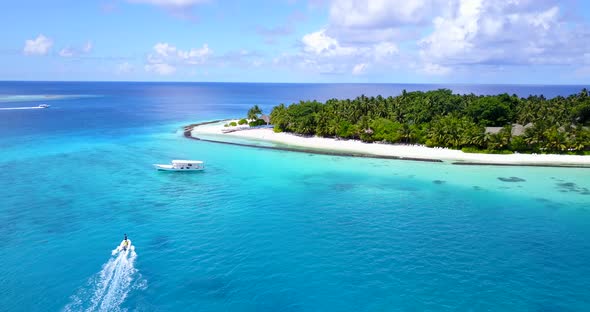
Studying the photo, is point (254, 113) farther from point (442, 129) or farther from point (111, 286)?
point (111, 286)

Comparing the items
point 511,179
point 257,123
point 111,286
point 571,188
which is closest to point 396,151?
point 511,179

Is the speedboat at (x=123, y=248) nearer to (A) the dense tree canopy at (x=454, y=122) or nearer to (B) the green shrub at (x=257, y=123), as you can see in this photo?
(A) the dense tree canopy at (x=454, y=122)

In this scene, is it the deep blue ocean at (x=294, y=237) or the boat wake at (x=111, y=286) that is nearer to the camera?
the boat wake at (x=111, y=286)

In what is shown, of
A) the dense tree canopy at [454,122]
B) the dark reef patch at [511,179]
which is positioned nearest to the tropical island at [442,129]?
the dense tree canopy at [454,122]

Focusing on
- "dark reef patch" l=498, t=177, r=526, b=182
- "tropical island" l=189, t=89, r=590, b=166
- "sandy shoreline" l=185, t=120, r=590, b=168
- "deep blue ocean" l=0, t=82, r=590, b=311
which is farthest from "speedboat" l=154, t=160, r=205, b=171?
"dark reef patch" l=498, t=177, r=526, b=182

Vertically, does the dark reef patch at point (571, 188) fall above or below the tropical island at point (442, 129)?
below

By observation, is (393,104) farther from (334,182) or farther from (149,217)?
(149,217)

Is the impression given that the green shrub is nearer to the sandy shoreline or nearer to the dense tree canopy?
the dense tree canopy
